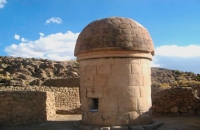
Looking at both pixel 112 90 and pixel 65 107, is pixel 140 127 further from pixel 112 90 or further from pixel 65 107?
pixel 65 107

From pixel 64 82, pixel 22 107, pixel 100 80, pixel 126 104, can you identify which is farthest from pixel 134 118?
pixel 64 82

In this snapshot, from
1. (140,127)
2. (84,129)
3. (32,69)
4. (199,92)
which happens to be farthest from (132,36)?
(32,69)

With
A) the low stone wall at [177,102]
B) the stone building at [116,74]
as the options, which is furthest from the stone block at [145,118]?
the low stone wall at [177,102]

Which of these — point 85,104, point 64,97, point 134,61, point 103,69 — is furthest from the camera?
point 64,97

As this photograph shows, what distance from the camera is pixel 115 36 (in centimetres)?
725

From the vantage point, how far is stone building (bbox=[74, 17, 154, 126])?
23.5ft

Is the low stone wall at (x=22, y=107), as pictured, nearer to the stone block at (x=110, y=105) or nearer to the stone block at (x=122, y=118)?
the stone block at (x=110, y=105)

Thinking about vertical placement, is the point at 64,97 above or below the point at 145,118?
above

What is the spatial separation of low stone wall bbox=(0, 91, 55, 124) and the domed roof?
11.7ft

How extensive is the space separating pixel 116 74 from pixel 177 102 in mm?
5073

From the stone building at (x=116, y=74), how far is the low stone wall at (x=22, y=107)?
312cm

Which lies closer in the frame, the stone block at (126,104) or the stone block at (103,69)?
the stone block at (126,104)

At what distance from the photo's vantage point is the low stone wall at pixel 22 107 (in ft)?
31.7

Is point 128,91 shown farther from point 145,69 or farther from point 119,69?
point 145,69
